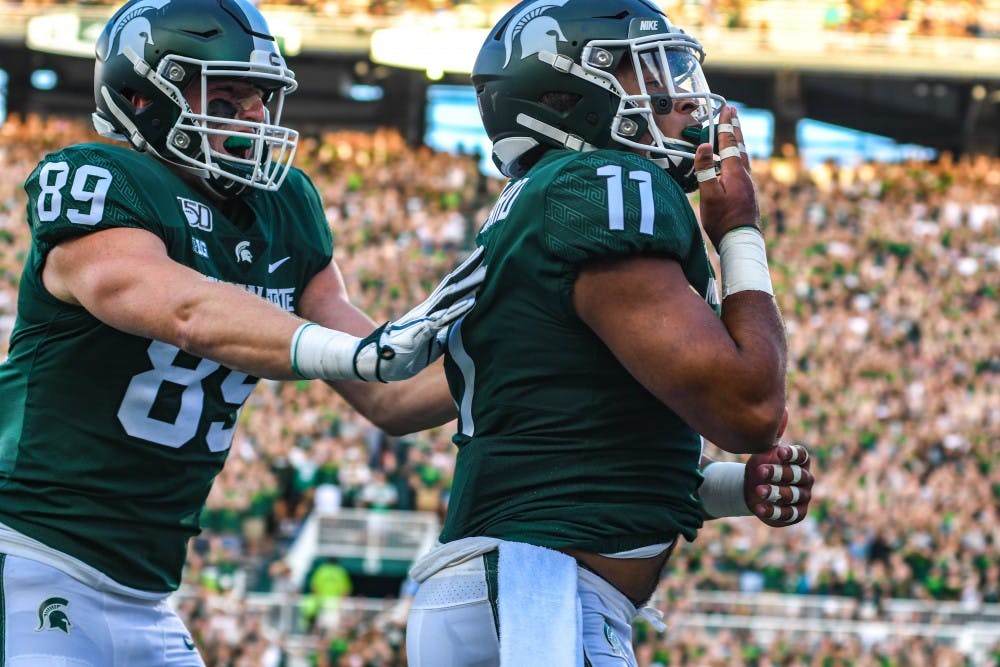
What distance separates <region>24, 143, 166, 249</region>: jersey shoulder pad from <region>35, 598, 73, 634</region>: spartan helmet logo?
81 centimetres

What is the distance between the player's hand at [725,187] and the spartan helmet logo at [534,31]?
408mm

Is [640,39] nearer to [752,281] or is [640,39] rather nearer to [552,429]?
[752,281]

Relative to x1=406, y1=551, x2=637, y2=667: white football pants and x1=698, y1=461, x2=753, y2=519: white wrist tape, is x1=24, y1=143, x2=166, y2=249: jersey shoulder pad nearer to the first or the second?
x1=406, y1=551, x2=637, y2=667: white football pants

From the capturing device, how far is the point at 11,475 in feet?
10.4

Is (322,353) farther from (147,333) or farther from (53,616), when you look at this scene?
(53,616)

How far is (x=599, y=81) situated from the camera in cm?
277

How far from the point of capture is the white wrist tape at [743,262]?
2510mm

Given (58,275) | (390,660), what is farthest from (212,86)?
(390,660)

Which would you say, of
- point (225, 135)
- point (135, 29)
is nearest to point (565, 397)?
point (225, 135)

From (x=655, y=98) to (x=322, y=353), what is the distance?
2.82ft

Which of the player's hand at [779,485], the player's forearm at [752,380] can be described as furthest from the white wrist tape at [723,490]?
the player's forearm at [752,380]

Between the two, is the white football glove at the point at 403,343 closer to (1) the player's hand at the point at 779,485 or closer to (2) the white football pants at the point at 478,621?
(2) the white football pants at the point at 478,621

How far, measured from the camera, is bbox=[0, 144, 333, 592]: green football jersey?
3.10m

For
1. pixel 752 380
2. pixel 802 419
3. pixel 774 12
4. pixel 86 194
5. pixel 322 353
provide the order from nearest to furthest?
pixel 752 380
pixel 322 353
pixel 86 194
pixel 802 419
pixel 774 12
